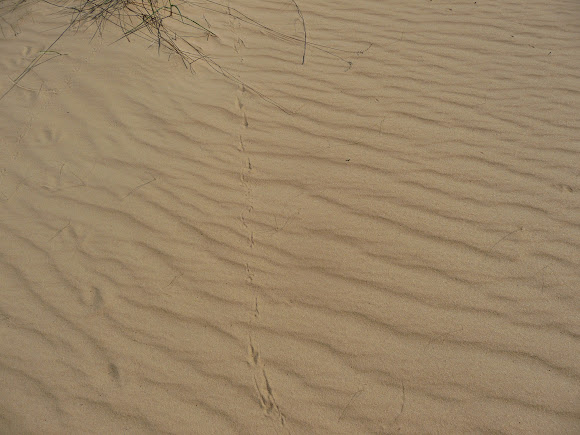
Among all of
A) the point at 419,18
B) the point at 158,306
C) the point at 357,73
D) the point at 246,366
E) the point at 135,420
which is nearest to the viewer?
the point at 135,420

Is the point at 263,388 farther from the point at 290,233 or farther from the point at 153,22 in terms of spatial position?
the point at 153,22

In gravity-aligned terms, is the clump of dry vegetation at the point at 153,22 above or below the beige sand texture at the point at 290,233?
above

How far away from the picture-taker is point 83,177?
3.09 m

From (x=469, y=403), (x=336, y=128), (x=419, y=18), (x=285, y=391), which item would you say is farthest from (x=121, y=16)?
(x=469, y=403)

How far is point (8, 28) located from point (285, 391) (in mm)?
3912

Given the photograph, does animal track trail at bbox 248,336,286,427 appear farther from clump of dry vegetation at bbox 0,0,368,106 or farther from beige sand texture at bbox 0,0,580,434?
clump of dry vegetation at bbox 0,0,368,106

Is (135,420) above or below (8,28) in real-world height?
below

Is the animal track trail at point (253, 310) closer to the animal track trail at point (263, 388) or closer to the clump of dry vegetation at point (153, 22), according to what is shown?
the animal track trail at point (263, 388)

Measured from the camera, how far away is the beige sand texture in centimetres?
222

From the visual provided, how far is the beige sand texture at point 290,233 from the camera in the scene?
7.29 feet

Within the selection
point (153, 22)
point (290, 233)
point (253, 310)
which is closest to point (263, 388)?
point (253, 310)

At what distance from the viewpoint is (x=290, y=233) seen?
2828 mm

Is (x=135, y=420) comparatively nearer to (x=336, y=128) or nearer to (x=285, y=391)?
(x=285, y=391)

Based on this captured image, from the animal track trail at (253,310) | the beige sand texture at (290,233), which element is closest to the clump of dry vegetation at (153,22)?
the beige sand texture at (290,233)
